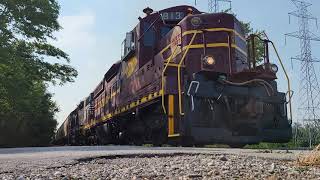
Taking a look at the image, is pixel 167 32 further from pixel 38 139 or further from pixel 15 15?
pixel 38 139

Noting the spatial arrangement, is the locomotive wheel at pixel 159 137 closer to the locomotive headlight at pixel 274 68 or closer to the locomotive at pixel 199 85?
the locomotive at pixel 199 85

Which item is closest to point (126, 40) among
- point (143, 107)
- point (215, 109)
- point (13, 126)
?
point (143, 107)

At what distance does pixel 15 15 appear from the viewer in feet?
70.2

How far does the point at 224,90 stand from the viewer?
1014cm

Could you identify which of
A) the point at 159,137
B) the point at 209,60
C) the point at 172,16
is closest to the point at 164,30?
the point at 172,16

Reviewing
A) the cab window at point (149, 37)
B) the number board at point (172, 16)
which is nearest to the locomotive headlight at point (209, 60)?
the number board at point (172, 16)

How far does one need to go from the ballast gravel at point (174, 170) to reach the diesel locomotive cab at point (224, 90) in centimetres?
377

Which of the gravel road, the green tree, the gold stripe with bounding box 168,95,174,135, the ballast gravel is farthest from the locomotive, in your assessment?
the green tree

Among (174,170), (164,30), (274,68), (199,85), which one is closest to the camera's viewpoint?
(174,170)

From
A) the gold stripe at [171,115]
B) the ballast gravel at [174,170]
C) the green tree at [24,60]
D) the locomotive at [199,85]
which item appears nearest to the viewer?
the ballast gravel at [174,170]

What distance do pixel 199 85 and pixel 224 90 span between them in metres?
0.71

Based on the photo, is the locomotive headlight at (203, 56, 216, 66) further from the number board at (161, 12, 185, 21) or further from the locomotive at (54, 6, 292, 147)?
the number board at (161, 12, 185, 21)

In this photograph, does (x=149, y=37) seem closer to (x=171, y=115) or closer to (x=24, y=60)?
(x=171, y=115)

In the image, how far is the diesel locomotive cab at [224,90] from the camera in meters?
9.66
